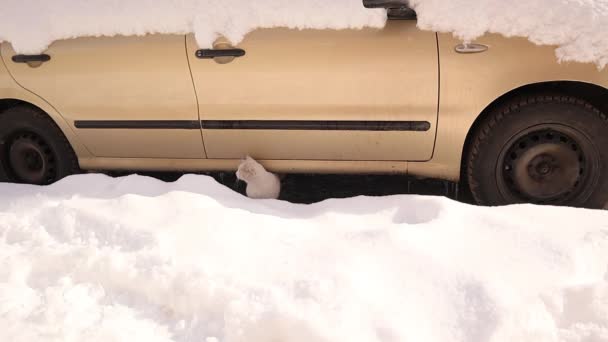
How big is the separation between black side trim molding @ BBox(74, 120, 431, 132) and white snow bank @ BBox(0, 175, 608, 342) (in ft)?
1.39

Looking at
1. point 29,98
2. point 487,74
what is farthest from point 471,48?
point 29,98

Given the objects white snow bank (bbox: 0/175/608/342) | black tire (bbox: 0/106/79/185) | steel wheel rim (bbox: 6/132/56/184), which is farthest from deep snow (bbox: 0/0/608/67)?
white snow bank (bbox: 0/175/608/342)

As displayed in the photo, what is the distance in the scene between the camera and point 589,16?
2.19 metres

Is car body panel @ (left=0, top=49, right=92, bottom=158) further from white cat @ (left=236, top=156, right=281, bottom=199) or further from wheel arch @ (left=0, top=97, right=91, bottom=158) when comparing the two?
white cat @ (left=236, top=156, right=281, bottom=199)

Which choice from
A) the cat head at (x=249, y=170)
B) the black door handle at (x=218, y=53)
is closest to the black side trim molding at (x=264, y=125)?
the cat head at (x=249, y=170)

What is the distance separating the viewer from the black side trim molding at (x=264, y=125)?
2570 mm

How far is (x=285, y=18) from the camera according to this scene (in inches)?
98.0

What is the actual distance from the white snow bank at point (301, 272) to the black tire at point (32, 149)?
0.75 metres

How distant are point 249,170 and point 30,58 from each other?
4.95 ft

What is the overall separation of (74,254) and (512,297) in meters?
1.74

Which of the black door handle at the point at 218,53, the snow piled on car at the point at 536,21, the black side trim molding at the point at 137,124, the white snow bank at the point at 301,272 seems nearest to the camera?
the white snow bank at the point at 301,272

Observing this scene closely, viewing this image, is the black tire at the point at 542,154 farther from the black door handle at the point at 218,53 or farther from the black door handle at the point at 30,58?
the black door handle at the point at 30,58

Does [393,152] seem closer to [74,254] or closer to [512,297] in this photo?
[512,297]

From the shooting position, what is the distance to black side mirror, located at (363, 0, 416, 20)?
2.36 meters
